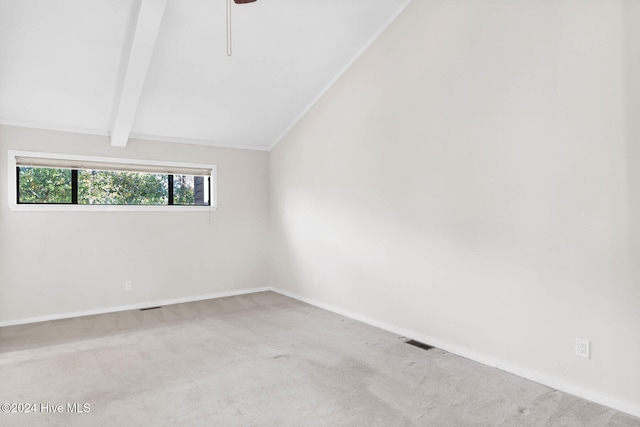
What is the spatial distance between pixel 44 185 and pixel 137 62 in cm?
208

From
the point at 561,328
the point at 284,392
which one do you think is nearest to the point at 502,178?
the point at 561,328

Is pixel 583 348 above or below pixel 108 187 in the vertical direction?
below

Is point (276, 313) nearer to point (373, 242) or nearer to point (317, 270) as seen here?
point (317, 270)

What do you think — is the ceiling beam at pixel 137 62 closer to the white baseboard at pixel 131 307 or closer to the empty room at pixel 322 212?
the empty room at pixel 322 212

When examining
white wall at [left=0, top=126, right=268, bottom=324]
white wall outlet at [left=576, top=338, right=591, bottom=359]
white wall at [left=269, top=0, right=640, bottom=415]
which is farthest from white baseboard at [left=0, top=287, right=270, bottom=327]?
white wall outlet at [left=576, top=338, right=591, bottom=359]

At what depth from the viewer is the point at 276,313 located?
14.6 ft

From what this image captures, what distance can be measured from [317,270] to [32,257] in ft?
10.4

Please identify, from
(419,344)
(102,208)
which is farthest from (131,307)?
(419,344)

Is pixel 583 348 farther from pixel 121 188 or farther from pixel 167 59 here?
pixel 121 188

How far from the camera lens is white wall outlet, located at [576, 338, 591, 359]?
2.35 m

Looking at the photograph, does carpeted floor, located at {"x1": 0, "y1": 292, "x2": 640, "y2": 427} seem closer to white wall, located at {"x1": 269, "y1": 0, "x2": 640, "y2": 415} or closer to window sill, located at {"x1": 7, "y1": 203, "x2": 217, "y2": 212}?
white wall, located at {"x1": 269, "y1": 0, "x2": 640, "y2": 415}

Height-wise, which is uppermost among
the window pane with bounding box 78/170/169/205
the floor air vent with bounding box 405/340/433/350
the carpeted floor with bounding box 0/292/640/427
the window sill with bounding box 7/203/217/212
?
the window pane with bounding box 78/170/169/205

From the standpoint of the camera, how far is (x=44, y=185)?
4.28 metres

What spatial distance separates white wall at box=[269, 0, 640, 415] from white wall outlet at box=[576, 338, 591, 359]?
38 millimetres
